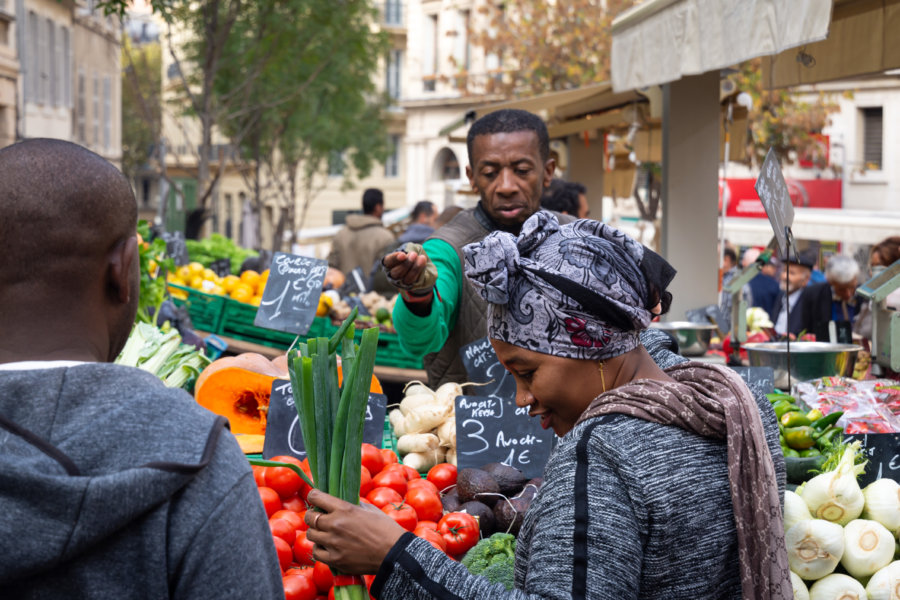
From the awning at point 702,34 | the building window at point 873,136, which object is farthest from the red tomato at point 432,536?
the building window at point 873,136

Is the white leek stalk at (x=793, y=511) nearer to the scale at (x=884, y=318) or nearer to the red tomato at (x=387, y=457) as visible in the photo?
the red tomato at (x=387, y=457)

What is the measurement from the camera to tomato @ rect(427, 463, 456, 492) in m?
3.29

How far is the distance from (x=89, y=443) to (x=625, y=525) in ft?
2.85

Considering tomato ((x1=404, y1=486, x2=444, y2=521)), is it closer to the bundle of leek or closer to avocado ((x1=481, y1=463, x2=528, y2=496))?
avocado ((x1=481, y1=463, x2=528, y2=496))

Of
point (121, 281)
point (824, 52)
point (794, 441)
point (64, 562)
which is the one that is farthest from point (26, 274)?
point (824, 52)

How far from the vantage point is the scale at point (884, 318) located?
398 cm

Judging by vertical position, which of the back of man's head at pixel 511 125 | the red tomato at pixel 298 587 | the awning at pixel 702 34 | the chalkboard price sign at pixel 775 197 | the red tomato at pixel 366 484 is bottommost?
the red tomato at pixel 298 587

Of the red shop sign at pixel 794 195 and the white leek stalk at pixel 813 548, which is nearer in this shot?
the white leek stalk at pixel 813 548

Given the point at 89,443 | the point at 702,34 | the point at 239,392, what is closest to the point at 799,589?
the point at 89,443

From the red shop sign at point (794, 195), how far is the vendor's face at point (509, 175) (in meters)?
20.2

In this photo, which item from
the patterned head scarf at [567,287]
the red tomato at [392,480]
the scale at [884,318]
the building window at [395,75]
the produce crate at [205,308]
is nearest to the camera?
the patterned head scarf at [567,287]

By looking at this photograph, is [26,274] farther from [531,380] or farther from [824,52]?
[824,52]

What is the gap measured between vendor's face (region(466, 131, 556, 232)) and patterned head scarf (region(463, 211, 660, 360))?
1614 millimetres

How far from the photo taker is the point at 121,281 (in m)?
1.43
